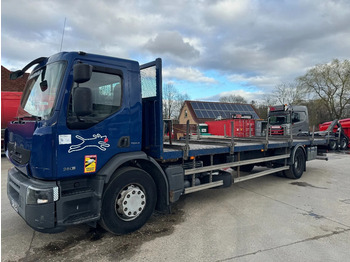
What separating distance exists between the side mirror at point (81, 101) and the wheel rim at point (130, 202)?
53.9 inches

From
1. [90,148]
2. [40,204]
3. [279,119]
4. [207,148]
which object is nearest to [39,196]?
[40,204]

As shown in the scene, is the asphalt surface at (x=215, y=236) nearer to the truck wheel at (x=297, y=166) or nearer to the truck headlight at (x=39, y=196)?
the truck headlight at (x=39, y=196)

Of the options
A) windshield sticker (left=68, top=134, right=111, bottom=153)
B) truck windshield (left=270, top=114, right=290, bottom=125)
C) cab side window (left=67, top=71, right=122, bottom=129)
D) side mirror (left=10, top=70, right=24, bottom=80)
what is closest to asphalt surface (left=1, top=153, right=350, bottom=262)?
windshield sticker (left=68, top=134, right=111, bottom=153)

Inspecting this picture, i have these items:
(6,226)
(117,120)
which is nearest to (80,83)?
(117,120)

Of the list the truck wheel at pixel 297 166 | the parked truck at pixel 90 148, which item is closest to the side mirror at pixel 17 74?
the parked truck at pixel 90 148

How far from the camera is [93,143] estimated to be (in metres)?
3.46

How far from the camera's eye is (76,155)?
3.32 metres

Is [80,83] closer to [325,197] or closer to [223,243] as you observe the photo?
[223,243]

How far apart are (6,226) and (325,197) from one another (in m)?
6.67

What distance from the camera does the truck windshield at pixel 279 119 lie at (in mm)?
15422

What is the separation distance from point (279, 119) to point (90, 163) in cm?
1468

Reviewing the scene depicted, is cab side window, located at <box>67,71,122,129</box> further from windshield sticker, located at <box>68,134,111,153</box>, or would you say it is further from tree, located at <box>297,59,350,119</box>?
tree, located at <box>297,59,350,119</box>

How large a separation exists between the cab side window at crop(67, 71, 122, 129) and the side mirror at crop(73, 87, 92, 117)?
0.72 feet

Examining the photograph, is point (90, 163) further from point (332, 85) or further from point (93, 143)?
point (332, 85)
